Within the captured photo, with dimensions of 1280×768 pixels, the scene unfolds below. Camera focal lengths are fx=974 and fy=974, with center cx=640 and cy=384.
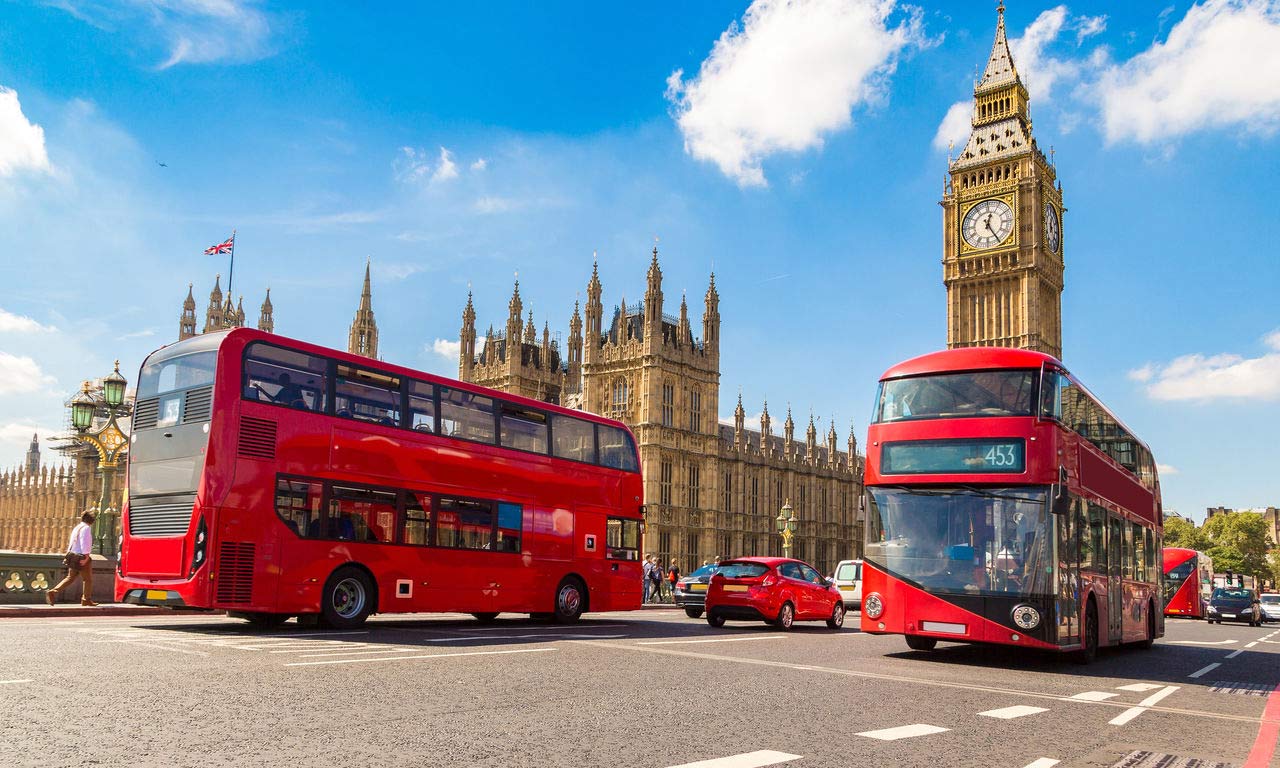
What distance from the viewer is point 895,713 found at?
8008 millimetres

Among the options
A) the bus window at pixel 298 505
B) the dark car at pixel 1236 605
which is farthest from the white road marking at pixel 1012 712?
the dark car at pixel 1236 605

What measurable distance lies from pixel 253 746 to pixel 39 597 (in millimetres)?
16558

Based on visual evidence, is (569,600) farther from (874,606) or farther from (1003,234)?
(1003,234)

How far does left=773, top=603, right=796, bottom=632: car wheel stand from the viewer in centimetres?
1952

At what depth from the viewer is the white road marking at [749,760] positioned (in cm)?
557

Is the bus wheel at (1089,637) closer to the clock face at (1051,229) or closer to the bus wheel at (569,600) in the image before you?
the bus wheel at (569,600)

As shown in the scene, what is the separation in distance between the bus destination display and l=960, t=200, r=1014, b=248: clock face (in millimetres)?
63145

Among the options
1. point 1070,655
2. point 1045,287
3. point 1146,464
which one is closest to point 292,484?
point 1070,655

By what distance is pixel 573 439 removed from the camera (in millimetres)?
18516

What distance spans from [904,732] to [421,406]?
10.4 meters

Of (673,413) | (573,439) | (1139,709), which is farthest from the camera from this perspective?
(673,413)

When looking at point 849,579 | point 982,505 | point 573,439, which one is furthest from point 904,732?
point 849,579

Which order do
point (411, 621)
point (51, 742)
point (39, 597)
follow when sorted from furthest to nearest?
point (39, 597) → point (411, 621) → point (51, 742)

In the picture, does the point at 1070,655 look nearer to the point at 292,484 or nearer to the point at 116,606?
the point at 292,484
